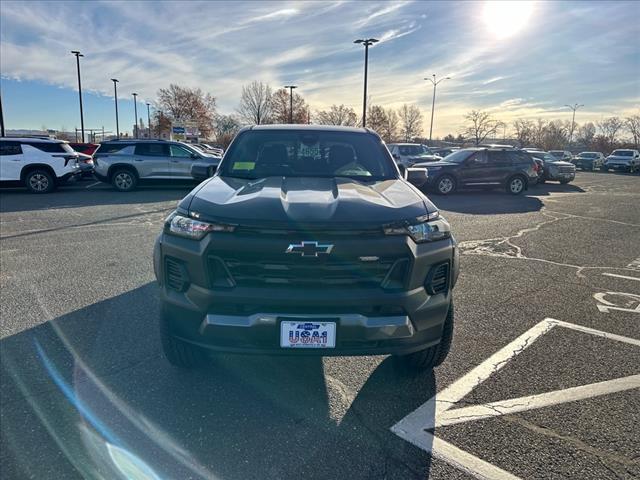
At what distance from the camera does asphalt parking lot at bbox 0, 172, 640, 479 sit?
226 cm

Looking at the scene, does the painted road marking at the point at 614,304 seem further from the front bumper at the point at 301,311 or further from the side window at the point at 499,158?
the side window at the point at 499,158

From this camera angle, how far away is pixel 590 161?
37.2 metres

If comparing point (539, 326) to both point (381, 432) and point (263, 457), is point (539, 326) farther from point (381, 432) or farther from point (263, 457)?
point (263, 457)

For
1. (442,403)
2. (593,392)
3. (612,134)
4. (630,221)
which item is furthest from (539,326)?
(612,134)

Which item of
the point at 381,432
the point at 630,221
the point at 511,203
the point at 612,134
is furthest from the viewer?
the point at 612,134

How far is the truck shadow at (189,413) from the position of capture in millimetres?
2227

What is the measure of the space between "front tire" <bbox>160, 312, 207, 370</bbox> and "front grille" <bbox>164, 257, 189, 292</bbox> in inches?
15.2

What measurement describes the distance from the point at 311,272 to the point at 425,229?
761 mm

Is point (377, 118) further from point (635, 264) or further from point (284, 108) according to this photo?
point (635, 264)

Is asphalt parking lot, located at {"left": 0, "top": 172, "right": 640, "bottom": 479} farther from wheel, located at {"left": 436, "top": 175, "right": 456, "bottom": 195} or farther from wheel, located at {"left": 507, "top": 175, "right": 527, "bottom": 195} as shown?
wheel, located at {"left": 507, "top": 175, "right": 527, "bottom": 195}

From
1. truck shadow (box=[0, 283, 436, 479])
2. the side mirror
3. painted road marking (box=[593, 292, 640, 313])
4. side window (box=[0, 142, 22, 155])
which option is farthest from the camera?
side window (box=[0, 142, 22, 155])

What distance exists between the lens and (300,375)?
123 inches

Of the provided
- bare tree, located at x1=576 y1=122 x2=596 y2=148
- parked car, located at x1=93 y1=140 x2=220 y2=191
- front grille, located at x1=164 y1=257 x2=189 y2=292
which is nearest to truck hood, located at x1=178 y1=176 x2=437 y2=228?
front grille, located at x1=164 y1=257 x2=189 y2=292

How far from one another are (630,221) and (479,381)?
31.6ft
